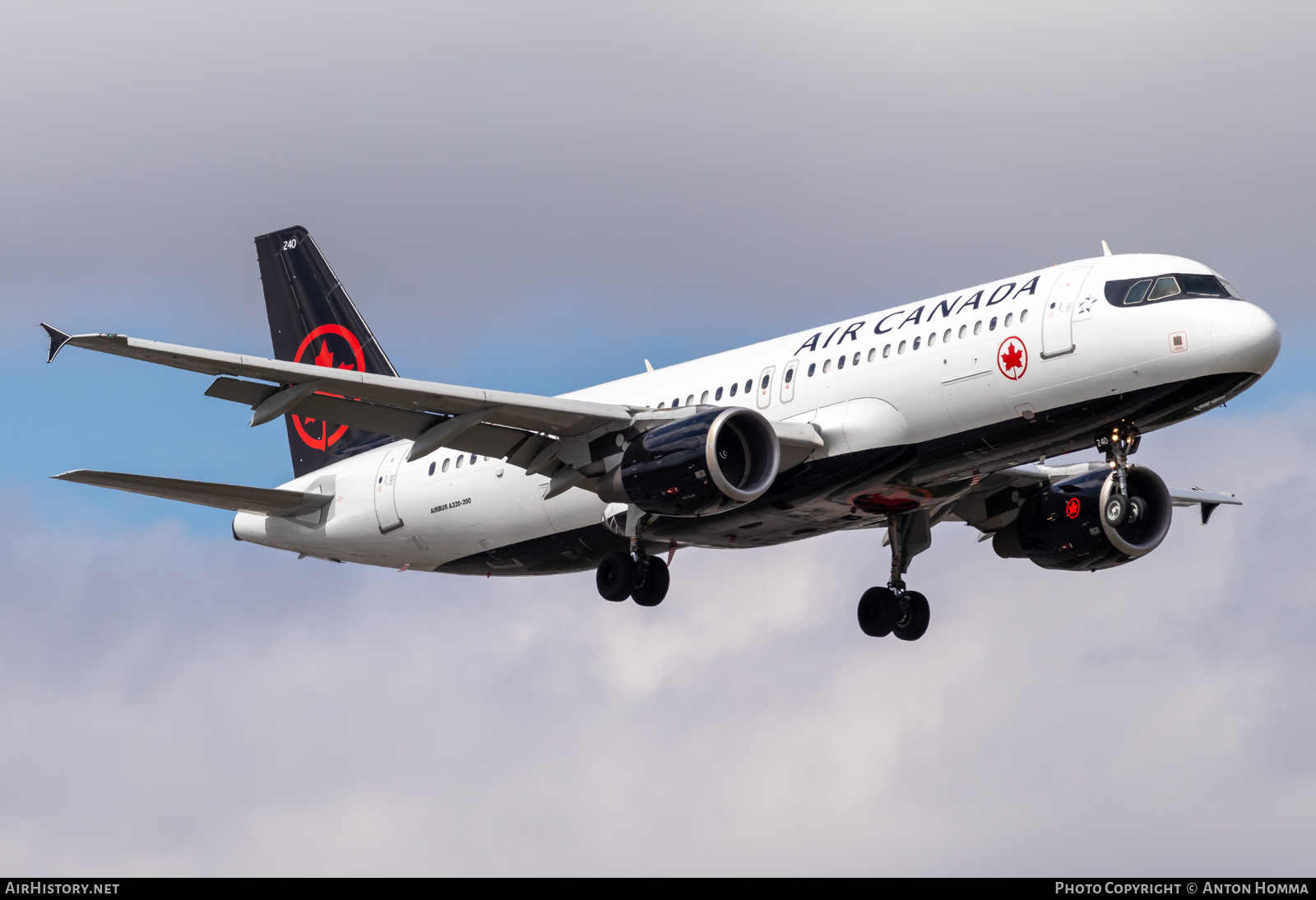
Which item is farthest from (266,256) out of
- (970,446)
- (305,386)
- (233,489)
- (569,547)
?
(970,446)

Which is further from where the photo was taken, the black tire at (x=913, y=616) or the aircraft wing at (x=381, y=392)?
the black tire at (x=913, y=616)

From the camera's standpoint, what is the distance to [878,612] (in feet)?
140

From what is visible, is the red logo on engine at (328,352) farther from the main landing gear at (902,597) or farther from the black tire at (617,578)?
the main landing gear at (902,597)

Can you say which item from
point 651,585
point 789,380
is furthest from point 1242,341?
point 651,585

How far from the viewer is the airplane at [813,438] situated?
3331 centimetres

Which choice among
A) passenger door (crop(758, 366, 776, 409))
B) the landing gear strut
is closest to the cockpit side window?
the landing gear strut

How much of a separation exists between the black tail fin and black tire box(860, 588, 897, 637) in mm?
13596

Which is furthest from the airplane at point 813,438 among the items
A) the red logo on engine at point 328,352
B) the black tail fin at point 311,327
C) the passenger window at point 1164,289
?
the red logo on engine at point 328,352

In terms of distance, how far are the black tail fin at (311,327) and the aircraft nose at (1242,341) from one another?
73.6 ft

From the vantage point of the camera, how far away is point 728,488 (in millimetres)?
34375

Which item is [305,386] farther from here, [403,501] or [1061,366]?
[1061,366]

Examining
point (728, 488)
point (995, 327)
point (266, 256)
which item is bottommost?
point (728, 488)

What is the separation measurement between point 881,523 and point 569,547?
7.10 meters

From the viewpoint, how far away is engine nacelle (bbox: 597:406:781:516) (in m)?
34.4
